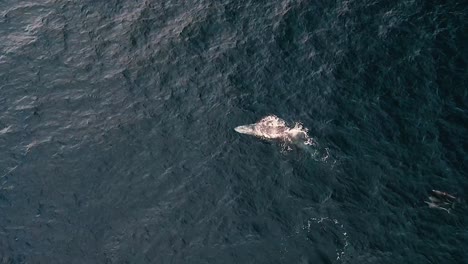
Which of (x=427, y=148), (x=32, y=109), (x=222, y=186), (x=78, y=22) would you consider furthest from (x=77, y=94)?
(x=427, y=148)

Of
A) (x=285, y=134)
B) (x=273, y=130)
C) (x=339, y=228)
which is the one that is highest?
(x=273, y=130)

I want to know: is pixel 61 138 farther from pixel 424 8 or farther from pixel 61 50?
pixel 424 8

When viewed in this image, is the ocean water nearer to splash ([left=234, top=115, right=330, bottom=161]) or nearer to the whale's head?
splash ([left=234, top=115, right=330, bottom=161])

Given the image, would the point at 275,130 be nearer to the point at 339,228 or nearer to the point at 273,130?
the point at 273,130

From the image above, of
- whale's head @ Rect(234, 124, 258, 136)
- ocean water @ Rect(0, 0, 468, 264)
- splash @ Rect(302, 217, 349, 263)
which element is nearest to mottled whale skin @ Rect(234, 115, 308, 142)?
whale's head @ Rect(234, 124, 258, 136)

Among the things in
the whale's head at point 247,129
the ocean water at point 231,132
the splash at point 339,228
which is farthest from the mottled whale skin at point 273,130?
the splash at point 339,228

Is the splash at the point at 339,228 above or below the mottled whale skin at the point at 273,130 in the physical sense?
below

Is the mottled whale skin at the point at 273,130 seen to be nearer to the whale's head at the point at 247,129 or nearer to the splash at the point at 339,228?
the whale's head at the point at 247,129

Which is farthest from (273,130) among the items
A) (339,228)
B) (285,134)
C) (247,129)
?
(339,228)
